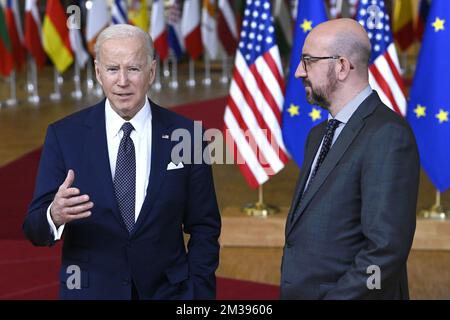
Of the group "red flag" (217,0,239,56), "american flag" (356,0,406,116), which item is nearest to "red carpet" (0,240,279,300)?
"american flag" (356,0,406,116)

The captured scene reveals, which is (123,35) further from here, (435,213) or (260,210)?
(435,213)

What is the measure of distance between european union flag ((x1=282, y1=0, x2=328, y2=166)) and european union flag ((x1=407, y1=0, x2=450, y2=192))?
0.75 m

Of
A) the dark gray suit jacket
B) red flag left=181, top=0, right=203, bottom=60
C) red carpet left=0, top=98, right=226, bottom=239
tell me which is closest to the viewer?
the dark gray suit jacket

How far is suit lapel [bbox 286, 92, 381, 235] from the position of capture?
2.44m

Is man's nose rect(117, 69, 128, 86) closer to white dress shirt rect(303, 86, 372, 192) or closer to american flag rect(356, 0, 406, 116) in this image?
white dress shirt rect(303, 86, 372, 192)

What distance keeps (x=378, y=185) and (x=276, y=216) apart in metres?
4.24

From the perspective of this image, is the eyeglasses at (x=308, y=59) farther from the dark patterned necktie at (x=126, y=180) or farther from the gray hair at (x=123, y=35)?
the dark patterned necktie at (x=126, y=180)

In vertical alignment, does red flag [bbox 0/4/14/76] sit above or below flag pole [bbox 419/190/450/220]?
above

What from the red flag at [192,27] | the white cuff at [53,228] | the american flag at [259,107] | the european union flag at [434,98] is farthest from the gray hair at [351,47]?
the red flag at [192,27]

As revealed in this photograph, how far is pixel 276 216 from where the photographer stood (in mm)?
6516

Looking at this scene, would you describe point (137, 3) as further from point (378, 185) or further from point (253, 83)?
point (378, 185)

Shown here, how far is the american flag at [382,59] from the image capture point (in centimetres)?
621

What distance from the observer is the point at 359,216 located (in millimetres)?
2398

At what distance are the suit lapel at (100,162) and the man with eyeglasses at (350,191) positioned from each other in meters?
0.59
